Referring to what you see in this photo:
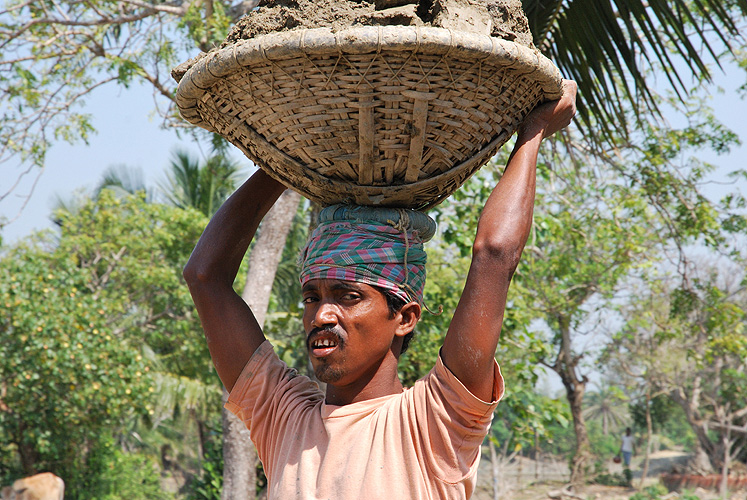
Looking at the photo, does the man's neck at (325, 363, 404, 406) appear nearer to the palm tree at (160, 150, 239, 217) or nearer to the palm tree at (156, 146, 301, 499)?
the palm tree at (156, 146, 301, 499)

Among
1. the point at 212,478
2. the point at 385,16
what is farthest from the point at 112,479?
the point at 385,16

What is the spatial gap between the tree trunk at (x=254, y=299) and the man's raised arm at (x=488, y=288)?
3.59 metres

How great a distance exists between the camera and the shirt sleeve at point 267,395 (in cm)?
183

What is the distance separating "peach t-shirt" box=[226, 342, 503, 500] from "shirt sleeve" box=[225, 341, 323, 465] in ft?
0.16

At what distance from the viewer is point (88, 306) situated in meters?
9.40

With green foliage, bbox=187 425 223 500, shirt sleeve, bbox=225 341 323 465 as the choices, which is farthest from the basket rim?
green foliage, bbox=187 425 223 500

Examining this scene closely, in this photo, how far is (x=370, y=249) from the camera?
5.57 ft

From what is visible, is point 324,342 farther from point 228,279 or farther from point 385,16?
point 385,16

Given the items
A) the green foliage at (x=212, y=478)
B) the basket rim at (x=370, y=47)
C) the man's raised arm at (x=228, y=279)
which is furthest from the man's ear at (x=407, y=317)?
the green foliage at (x=212, y=478)

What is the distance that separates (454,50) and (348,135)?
0.94 feet

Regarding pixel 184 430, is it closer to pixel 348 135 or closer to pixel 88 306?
pixel 88 306

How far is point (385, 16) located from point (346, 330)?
66cm

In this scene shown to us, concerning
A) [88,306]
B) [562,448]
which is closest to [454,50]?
[88,306]

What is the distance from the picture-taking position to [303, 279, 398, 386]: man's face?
65.7 inches
